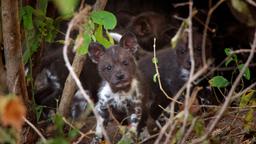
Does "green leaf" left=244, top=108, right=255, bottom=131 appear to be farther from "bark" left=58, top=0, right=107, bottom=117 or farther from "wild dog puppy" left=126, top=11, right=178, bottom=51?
"wild dog puppy" left=126, top=11, right=178, bottom=51

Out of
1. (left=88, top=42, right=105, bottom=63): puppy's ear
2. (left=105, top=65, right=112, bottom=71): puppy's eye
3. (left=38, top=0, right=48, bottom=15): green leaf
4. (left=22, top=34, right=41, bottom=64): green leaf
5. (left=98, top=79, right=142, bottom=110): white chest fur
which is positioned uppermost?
(left=38, top=0, right=48, bottom=15): green leaf

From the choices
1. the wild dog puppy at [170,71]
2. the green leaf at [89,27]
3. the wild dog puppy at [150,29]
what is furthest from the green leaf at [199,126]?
the wild dog puppy at [150,29]

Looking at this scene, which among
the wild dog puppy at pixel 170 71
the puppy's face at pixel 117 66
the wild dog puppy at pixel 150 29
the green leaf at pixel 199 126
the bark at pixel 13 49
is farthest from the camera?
the wild dog puppy at pixel 150 29

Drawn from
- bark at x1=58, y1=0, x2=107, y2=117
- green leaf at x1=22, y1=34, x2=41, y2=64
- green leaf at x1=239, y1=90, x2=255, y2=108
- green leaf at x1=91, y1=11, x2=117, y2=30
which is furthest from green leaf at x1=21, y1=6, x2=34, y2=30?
green leaf at x1=239, y1=90, x2=255, y2=108

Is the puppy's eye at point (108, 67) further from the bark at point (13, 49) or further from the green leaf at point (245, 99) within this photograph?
the green leaf at point (245, 99)

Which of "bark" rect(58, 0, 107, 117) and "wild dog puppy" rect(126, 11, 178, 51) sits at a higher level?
"bark" rect(58, 0, 107, 117)

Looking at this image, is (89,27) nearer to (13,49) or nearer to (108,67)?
(13,49)
